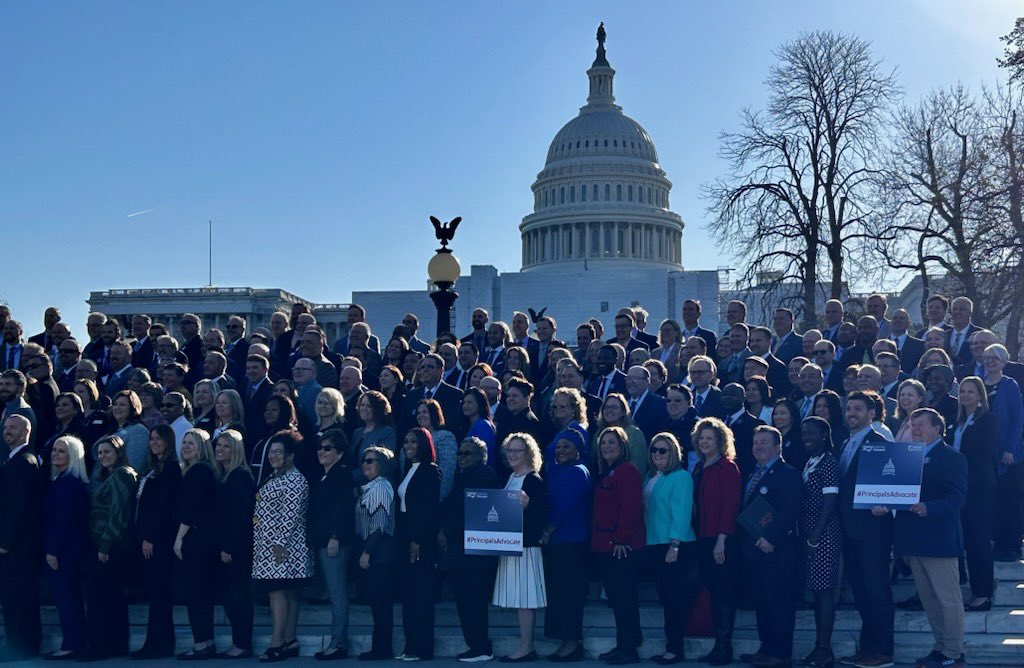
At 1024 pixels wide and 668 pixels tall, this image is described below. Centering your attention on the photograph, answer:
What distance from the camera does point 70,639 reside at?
1133 centimetres

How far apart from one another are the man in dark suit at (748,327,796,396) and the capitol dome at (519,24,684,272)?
84.7 meters

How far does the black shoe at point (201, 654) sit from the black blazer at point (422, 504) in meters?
2.11

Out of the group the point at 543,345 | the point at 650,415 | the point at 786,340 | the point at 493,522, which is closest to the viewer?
the point at 493,522

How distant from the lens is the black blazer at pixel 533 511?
34.4 ft

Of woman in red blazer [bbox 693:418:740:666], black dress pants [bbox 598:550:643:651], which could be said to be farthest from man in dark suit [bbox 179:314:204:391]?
woman in red blazer [bbox 693:418:740:666]

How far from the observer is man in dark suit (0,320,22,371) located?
15594 millimetres

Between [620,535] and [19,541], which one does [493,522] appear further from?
[19,541]

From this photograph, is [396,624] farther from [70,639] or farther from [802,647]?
[802,647]

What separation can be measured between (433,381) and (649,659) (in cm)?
357

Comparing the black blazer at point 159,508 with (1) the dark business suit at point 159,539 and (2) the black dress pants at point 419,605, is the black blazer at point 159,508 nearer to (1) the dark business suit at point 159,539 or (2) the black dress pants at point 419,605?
(1) the dark business suit at point 159,539

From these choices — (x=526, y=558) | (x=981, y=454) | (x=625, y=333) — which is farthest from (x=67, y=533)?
(x=981, y=454)

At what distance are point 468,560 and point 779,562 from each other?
2.66 metres

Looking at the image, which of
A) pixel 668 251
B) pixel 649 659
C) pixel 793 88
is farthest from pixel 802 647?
pixel 668 251

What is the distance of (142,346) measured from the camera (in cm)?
1560
